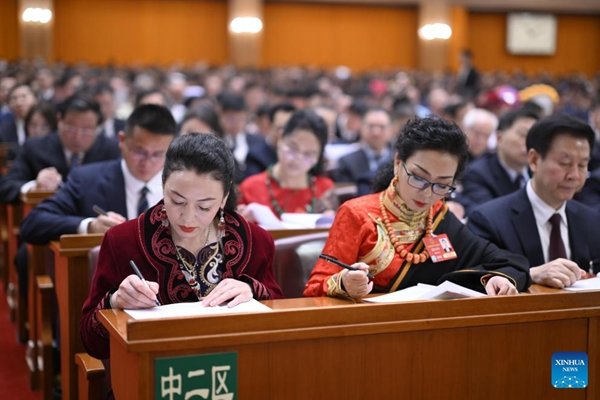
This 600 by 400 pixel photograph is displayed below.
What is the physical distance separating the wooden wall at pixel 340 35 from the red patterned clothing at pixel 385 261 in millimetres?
17749

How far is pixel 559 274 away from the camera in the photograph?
8.10 feet

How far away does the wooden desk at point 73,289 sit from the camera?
286cm

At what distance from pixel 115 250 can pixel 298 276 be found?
0.89 meters

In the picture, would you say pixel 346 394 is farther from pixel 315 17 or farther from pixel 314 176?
pixel 315 17

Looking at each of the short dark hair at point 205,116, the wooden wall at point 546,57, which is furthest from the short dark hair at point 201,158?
the wooden wall at point 546,57

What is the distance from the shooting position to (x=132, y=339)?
5.79ft

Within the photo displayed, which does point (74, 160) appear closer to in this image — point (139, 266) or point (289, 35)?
point (139, 266)

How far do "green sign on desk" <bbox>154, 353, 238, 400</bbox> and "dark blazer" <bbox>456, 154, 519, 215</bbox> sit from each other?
2409 millimetres

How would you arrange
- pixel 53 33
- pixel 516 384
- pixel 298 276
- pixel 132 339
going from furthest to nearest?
pixel 53 33 → pixel 298 276 → pixel 516 384 → pixel 132 339

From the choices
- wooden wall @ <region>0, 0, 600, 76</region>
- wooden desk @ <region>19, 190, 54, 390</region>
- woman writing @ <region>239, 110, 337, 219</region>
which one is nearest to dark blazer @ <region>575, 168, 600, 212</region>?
woman writing @ <region>239, 110, 337, 219</region>

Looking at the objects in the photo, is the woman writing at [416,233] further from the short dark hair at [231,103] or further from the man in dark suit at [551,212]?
the short dark hair at [231,103]

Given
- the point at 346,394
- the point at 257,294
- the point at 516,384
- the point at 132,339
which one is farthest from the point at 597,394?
the point at 132,339

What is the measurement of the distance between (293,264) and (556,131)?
1054 millimetres
